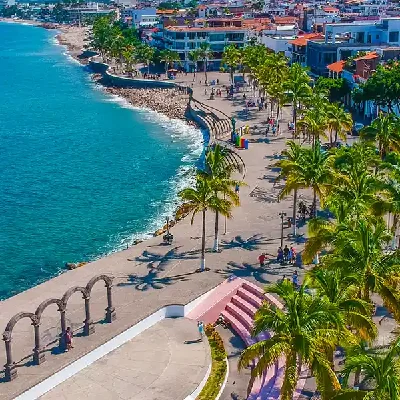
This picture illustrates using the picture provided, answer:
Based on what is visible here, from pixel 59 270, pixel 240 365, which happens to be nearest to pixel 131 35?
pixel 59 270

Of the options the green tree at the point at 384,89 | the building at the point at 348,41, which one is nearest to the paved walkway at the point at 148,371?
the green tree at the point at 384,89

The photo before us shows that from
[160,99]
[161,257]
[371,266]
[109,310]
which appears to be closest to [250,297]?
[109,310]

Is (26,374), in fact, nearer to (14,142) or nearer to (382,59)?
(14,142)

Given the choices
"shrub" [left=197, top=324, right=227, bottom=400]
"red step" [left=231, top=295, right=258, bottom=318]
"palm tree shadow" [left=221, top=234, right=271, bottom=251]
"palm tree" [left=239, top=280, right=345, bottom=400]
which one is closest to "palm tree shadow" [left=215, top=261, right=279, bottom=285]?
"red step" [left=231, top=295, right=258, bottom=318]

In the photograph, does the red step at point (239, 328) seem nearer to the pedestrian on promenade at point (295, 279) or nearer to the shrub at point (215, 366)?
the shrub at point (215, 366)

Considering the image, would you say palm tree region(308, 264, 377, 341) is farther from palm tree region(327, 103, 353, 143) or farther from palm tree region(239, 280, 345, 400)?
palm tree region(327, 103, 353, 143)

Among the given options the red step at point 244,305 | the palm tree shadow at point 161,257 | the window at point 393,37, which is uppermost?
the window at point 393,37
